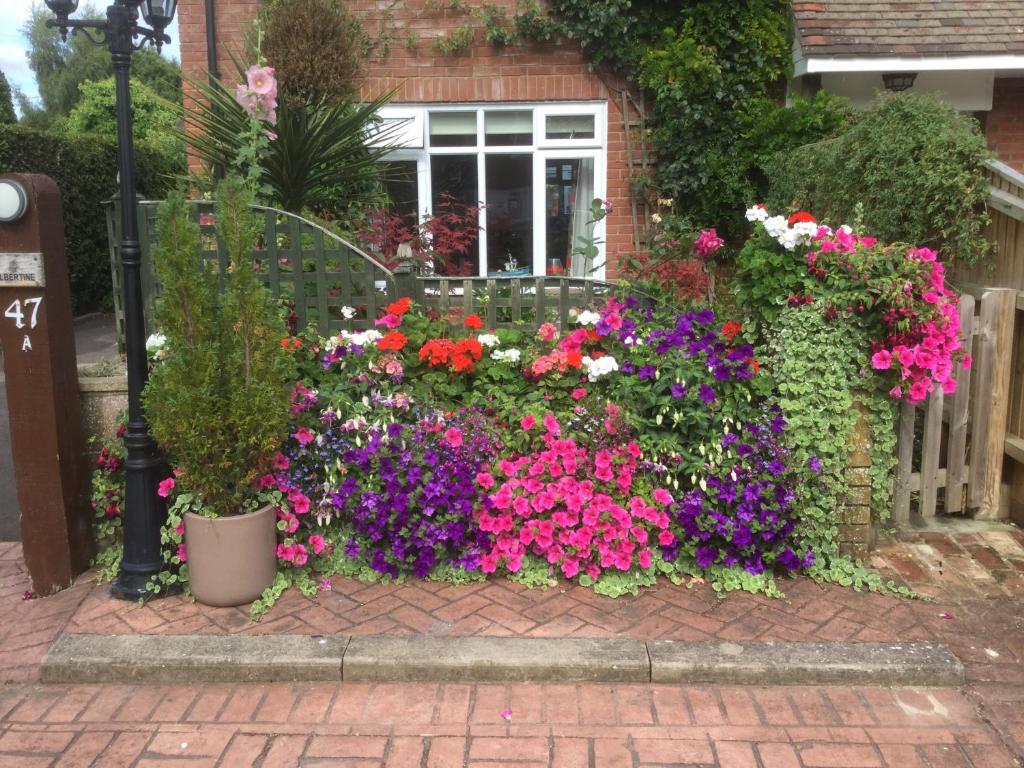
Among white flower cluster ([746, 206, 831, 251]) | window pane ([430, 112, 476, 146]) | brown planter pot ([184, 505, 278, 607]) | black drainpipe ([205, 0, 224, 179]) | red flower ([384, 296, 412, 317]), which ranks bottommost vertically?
brown planter pot ([184, 505, 278, 607])

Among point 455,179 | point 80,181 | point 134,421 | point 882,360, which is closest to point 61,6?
point 134,421

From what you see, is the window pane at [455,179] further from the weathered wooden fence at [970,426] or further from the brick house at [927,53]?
the weathered wooden fence at [970,426]

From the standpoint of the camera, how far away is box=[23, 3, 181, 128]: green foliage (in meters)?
32.1

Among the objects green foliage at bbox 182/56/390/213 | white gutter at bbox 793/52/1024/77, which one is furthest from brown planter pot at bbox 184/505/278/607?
white gutter at bbox 793/52/1024/77

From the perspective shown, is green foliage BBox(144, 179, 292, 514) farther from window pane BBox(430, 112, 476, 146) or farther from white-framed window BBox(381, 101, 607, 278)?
window pane BBox(430, 112, 476, 146)

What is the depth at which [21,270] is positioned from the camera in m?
3.77

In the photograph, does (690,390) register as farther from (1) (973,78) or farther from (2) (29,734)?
(1) (973,78)

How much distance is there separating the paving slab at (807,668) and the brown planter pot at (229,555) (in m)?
1.76

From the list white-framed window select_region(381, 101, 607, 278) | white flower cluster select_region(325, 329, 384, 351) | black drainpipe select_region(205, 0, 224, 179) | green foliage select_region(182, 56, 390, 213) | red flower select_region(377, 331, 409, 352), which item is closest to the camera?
red flower select_region(377, 331, 409, 352)

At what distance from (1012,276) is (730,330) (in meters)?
1.63

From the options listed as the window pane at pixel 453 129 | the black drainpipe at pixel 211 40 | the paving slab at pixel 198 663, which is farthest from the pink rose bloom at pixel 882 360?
the black drainpipe at pixel 211 40

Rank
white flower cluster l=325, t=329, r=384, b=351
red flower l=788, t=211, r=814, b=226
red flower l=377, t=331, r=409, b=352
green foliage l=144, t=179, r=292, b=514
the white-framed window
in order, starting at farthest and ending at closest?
the white-framed window, white flower cluster l=325, t=329, r=384, b=351, red flower l=377, t=331, r=409, b=352, red flower l=788, t=211, r=814, b=226, green foliage l=144, t=179, r=292, b=514

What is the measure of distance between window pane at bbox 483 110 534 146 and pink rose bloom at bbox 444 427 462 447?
5.10 meters

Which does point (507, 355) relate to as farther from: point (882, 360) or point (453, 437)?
point (882, 360)
